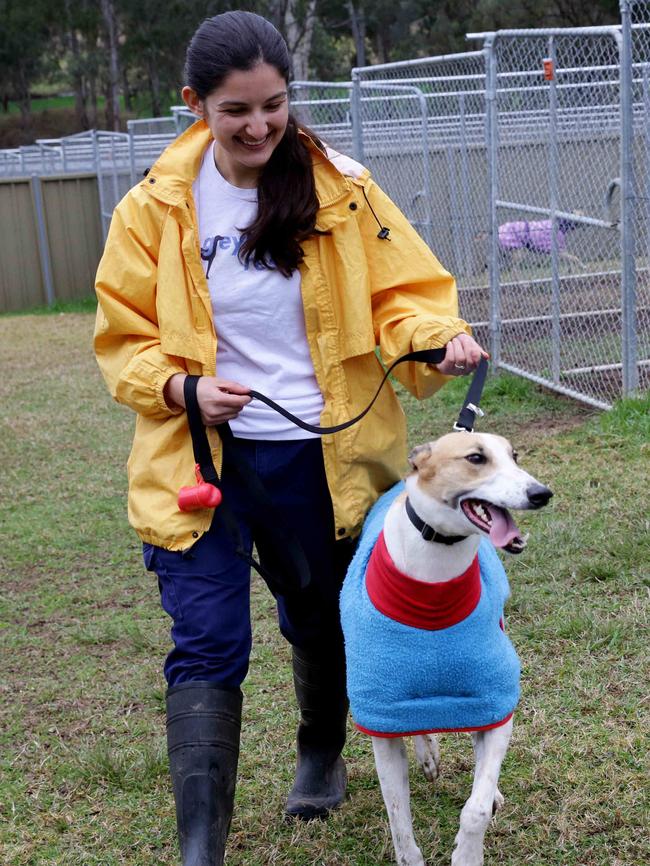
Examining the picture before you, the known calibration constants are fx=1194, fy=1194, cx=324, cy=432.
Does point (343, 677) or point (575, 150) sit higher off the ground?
point (575, 150)

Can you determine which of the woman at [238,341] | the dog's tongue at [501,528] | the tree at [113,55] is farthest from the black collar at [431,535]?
the tree at [113,55]

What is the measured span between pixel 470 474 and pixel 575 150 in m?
6.08

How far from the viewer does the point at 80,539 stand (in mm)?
6227

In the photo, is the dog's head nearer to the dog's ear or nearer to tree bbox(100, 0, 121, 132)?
the dog's ear

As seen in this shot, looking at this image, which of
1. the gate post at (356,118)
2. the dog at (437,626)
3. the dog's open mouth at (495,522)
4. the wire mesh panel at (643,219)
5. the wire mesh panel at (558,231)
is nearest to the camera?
the dog's open mouth at (495,522)

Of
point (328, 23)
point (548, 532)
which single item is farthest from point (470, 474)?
point (328, 23)

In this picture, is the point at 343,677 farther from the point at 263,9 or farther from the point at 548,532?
the point at 263,9

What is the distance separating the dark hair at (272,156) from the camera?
2631 millimetres

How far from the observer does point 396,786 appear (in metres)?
2.80

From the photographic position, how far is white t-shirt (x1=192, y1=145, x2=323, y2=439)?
283 centimetres

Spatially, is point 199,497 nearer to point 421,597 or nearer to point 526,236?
point 421,597

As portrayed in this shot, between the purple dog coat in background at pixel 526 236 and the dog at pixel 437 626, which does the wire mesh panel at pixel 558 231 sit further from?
the dog at pixel 437 626

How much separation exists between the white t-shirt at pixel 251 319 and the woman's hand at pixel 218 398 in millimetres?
156

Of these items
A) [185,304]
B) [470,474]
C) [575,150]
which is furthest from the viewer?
[575,150]
